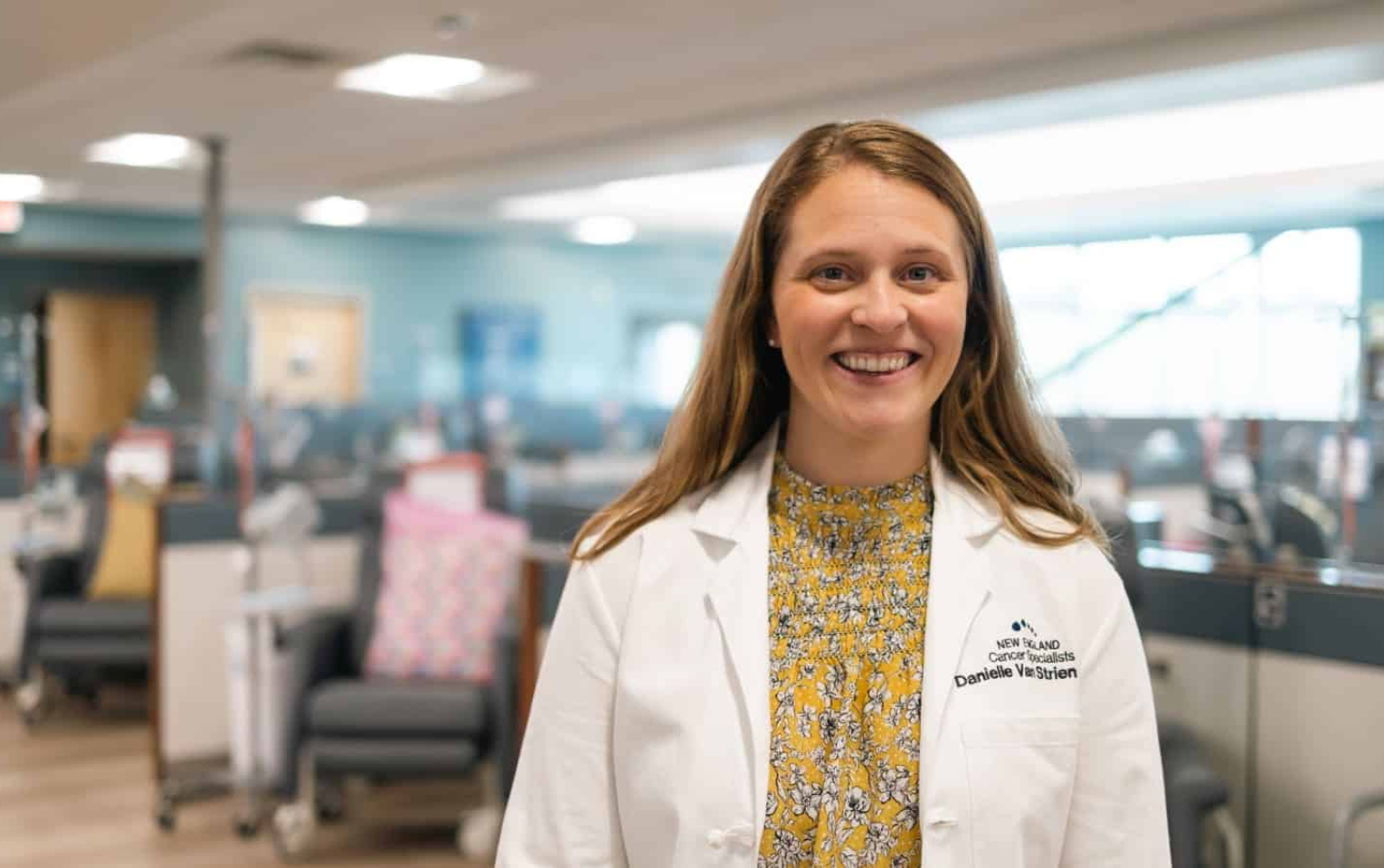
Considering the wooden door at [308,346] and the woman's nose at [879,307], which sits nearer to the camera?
the woman's nose at [879,307]

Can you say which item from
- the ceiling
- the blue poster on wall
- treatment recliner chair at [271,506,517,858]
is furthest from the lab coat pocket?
the blue poster on wall

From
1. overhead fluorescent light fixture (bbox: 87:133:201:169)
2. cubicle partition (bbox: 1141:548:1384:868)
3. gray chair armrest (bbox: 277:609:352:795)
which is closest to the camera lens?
cubicle partition (bbox: 1141:548:1384:868)

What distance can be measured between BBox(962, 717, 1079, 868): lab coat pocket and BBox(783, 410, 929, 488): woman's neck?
0.25 m

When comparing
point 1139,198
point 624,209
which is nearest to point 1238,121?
point 1139,198

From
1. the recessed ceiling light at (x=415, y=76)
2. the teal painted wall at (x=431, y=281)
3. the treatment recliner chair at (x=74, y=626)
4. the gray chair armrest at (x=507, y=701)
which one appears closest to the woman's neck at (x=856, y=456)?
the gray chair armrest at (x=507, y=701)

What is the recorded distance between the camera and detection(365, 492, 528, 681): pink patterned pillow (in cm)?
471

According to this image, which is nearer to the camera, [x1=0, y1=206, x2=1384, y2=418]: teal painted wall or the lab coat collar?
the lab coat collar

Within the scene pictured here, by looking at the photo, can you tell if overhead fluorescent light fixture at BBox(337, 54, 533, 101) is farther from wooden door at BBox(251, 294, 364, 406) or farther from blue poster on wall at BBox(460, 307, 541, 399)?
blue poster on wall at BBox(460, 307, 541, 399)

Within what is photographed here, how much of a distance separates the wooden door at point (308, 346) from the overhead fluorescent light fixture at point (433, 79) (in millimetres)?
6129

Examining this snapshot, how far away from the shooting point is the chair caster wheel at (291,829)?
4.55 meters

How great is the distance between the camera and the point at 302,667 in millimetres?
4641

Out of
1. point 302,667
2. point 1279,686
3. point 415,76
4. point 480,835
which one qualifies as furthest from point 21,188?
point 1279,686

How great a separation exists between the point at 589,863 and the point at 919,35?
534cm

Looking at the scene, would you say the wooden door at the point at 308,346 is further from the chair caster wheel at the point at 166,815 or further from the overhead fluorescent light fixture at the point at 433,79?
the chair caster wheel at the point at 166,815
